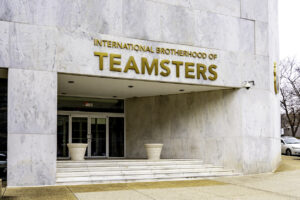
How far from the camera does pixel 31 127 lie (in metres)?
11.1

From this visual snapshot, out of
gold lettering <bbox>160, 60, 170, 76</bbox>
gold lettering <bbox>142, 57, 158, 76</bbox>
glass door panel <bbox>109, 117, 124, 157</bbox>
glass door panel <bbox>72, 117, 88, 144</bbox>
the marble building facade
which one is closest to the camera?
the marble building facade

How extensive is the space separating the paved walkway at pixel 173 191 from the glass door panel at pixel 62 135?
691 centimetres

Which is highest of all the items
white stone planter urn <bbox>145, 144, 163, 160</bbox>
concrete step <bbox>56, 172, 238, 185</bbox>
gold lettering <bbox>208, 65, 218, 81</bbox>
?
gold lettering <bbox>208, 65, 218, 81</bbox>

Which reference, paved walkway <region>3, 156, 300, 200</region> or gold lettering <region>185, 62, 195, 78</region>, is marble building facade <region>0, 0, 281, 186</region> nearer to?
gold lettering <region>185, 62, 195, 78</region>

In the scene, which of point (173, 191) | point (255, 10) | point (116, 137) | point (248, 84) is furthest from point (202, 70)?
point (116, 137)

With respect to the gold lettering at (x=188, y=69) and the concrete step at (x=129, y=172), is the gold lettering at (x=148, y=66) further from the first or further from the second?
the concrete step at (x=129, y=172)

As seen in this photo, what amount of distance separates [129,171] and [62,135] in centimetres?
601

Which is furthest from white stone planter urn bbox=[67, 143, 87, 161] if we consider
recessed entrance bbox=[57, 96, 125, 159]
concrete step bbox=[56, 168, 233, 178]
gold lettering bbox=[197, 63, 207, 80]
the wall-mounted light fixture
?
the wall-mounted light fixture

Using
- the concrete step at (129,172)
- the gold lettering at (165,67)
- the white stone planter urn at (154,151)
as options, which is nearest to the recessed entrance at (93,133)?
the white stone planter urn at (154,151)

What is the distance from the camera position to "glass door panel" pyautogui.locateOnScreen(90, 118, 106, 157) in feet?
61.0

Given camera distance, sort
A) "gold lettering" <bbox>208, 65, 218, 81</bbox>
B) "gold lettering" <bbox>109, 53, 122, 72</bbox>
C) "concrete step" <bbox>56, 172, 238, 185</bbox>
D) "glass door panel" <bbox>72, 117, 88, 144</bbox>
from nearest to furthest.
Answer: "concrete step" <bbox>56, 172, 238, 185</bbox> < "gold lettering" <bbox>109, 53, 122, 72</bbox> < "gold lettering" <bbox>208, 65, 218, 81</bbox> < "glass door panel" <bbox>72, 117, 88, 144</bbox>

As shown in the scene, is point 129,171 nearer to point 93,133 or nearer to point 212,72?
point 212,72

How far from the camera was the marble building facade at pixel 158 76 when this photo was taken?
1115 centimetres

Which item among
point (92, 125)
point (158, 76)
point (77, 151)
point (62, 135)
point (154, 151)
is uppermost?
point (158, 76)
